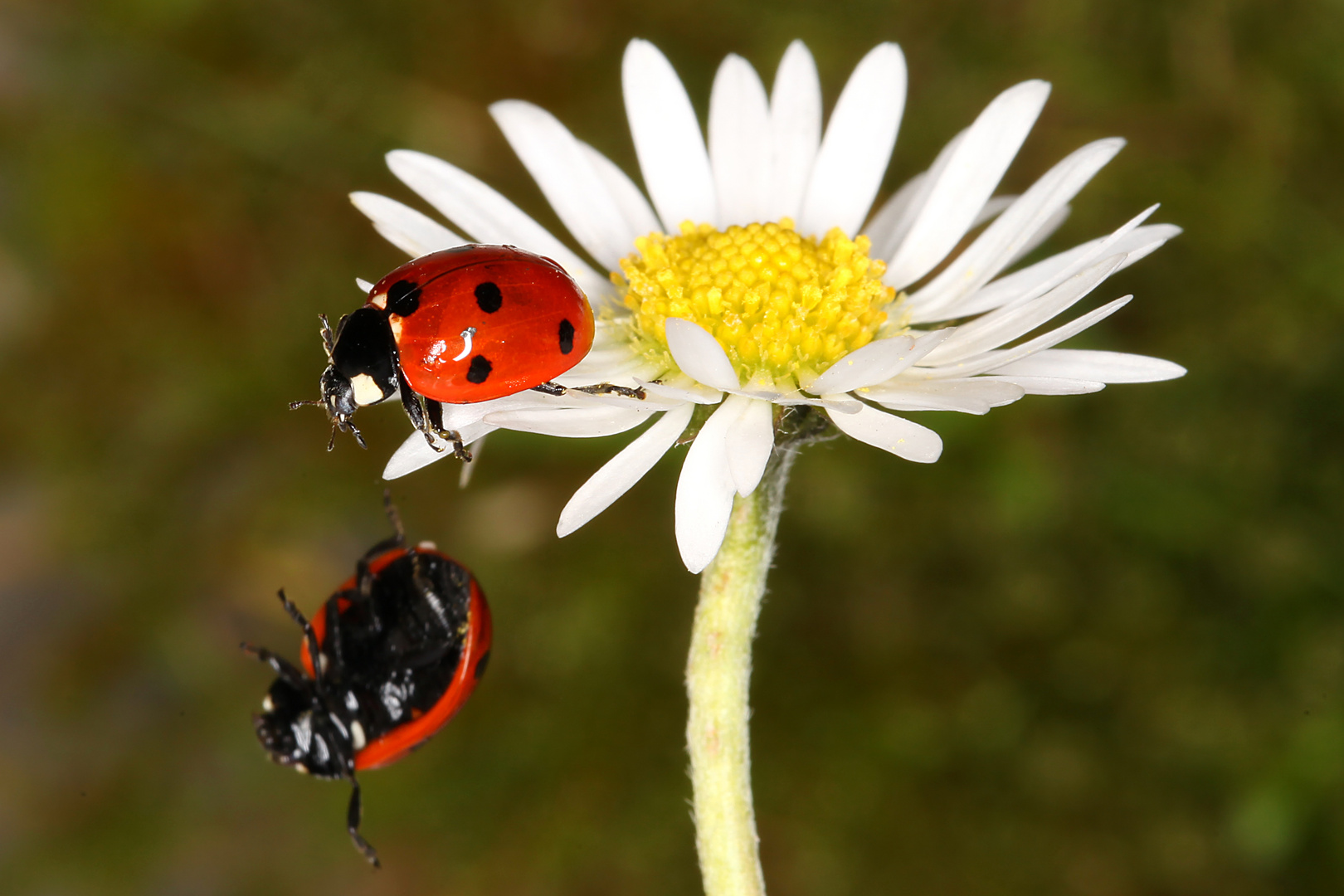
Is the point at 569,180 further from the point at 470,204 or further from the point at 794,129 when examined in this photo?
the point at 794,129

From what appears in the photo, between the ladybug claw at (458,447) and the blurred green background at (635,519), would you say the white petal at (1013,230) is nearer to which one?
the ladybug claw at (458,447)

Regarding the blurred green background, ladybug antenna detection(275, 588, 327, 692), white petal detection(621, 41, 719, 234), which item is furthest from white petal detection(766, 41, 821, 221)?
ladybug antenna detection(275, 588, 327, 692)

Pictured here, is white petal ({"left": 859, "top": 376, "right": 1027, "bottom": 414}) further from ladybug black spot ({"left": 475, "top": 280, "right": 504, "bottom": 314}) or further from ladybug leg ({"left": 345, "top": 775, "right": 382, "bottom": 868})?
ladybug leg ({"left": 345, "top": 775, "right": 382, "bottom": 868})

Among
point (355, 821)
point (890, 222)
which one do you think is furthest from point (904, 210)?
point (355, 821)

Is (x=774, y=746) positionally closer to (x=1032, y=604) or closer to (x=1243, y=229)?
(x=1032, y=604)

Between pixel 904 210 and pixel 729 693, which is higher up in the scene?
pixel 904 210
